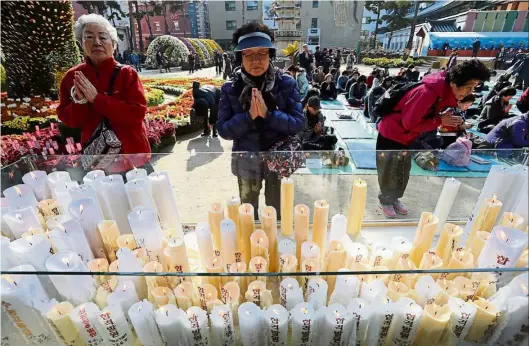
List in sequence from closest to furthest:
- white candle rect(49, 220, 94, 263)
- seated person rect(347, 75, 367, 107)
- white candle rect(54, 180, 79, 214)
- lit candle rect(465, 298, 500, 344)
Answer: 1. lit candle rect(465, 298, 500, 344)
2. white candle rect(49, 220, 94, 263)
3. white candle rect(54, 180, 79, 214)
4. seated person rect(347, 75, 367, 107)

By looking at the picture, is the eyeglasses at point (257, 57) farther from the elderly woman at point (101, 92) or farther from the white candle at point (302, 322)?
the white candle at point (302, 322)

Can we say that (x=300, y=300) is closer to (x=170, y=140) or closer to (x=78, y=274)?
(x=78, y=274)

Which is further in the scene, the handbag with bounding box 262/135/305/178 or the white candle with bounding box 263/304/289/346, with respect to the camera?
the handbag with bounding box 262/135/305/178

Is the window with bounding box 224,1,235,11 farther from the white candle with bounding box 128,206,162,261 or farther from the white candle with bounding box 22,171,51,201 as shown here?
the white candle with bounding box 128,206,162,261

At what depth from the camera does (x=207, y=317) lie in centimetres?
81

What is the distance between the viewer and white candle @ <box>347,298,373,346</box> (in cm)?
79

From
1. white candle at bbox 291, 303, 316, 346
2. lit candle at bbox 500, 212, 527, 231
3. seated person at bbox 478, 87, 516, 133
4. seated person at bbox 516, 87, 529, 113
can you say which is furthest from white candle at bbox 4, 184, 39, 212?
seated person at bbox 478, 87, 516, 133

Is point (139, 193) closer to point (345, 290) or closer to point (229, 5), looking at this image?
point (345, 290)

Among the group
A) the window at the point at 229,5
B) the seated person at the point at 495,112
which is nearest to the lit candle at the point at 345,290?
→ the seated person at the point at 495,112

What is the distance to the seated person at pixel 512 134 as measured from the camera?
3.36m

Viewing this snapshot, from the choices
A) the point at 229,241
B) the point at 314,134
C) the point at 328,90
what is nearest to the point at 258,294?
the point at 229,241

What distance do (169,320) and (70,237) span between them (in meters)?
0.42

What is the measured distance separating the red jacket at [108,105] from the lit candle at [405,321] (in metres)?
1.56

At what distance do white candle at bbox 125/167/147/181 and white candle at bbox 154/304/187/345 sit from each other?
564 mm
